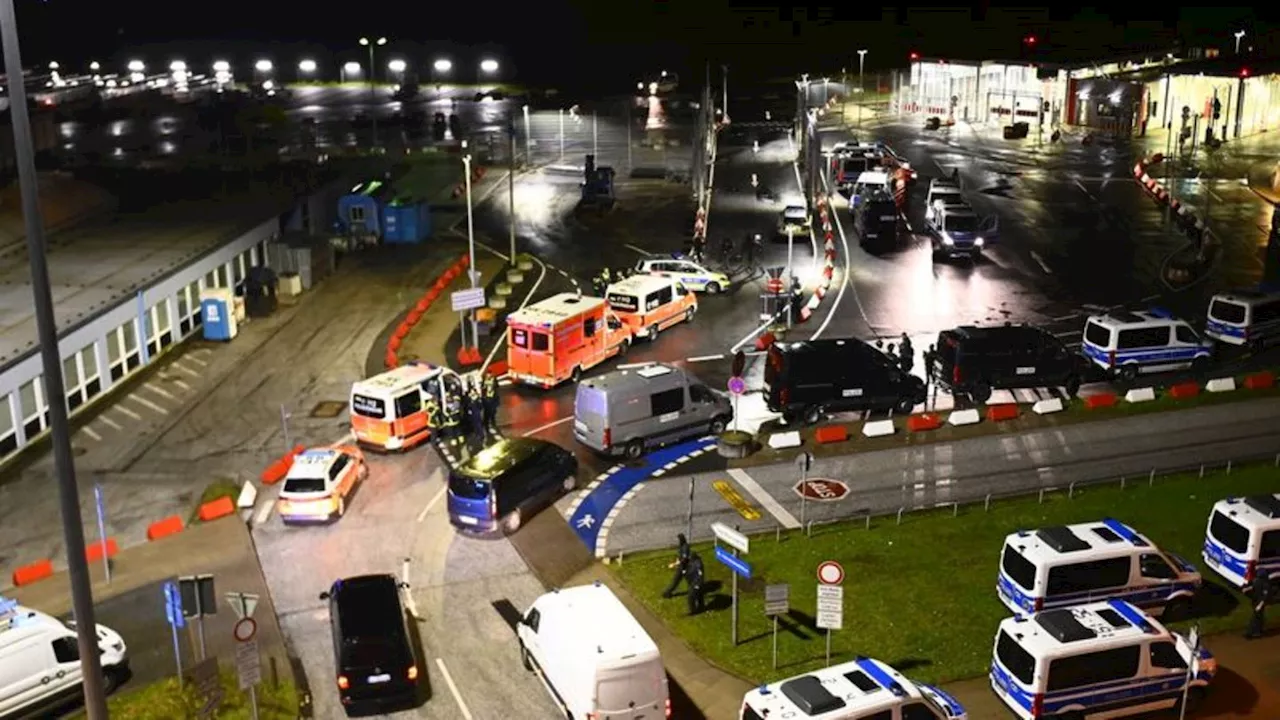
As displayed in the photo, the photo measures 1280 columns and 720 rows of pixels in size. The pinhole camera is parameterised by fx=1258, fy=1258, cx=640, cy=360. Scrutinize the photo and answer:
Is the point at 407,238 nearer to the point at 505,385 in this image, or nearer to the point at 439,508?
the point at 505,385

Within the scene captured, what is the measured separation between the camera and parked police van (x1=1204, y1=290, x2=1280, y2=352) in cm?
4100

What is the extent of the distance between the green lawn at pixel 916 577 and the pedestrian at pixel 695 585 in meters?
0.25

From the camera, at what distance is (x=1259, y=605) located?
80.5ft

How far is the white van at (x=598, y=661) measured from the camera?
Result: 69.4ft

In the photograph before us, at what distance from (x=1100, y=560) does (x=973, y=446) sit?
1003cm

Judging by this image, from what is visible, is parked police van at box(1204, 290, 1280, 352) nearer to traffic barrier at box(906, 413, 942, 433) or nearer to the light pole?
traffic barrier at box(906, 413, 942, 433)

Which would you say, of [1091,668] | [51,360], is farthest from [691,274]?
[51,360]

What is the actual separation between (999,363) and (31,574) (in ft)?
88.1

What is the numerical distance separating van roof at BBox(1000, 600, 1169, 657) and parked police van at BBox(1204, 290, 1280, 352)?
69.9ft

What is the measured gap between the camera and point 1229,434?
35.1 meters

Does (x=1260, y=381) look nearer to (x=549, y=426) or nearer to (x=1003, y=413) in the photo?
(x=1003, y=413)

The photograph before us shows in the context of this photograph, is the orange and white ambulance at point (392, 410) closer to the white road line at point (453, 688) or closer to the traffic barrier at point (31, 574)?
the traffic barrier at point (31, 574)

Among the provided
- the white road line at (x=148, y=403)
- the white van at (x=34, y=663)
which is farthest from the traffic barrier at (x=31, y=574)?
the white road line at (x=148, y=403)

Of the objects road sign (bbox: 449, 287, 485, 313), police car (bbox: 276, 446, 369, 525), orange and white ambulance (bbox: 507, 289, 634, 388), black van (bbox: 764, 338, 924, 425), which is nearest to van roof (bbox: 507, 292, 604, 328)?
orange and white ambulance (bbox: 507, 289, 634, 388)
